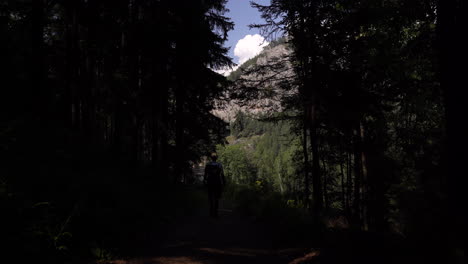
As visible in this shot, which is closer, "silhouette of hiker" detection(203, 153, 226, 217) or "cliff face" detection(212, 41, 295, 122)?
"silhouette of hiker" detection(203, 153, 226, 217)

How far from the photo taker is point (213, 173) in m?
9.33

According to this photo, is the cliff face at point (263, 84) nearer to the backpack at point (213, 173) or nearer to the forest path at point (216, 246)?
the backpack at point (213, 173)

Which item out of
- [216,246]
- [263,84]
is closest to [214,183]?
[216,246]

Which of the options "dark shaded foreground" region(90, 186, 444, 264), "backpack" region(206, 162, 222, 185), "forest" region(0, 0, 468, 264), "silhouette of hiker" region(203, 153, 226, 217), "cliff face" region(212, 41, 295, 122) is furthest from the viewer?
"cliff face" region(212, 41, 295, 122)

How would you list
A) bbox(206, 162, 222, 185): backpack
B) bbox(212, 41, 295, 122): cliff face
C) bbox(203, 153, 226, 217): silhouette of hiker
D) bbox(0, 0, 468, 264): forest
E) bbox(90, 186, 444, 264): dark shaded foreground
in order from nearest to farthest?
bbox(90, 186, 444, 264): dark shaded foreground
bbox(0, 0, 468, 264): forest
bbox(203, 153, 226, 217): silhouette of hiker
bbox(206, 162, 222, 185): backpack
bbox(212, 41, 295, 122): cliff face

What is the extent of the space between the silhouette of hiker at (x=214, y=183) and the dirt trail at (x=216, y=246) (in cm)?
113

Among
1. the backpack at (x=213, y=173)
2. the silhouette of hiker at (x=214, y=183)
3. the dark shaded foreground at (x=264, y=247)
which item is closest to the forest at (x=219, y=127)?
the dark shaded foreground at (x=264, y=247)

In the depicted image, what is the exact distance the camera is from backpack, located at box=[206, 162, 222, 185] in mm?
9281

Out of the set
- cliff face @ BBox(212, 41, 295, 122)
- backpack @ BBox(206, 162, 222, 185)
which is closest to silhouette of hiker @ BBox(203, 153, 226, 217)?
backpack @ BBox(206, 162, 222, 185)

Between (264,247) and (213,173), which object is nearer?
(264,247)

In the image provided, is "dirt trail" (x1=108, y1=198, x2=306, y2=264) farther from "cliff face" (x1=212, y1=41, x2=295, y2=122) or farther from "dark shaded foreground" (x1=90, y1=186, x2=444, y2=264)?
"cliff face" (x1=212, y1=41, x2=295, y2=122)

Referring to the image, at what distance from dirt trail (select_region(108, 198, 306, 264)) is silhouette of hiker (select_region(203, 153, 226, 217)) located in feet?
3.69

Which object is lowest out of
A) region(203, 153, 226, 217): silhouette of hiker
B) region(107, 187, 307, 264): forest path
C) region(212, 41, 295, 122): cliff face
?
region(107, 187, 307, 264): forest path

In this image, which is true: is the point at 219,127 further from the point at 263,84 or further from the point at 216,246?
the point at 216,246
